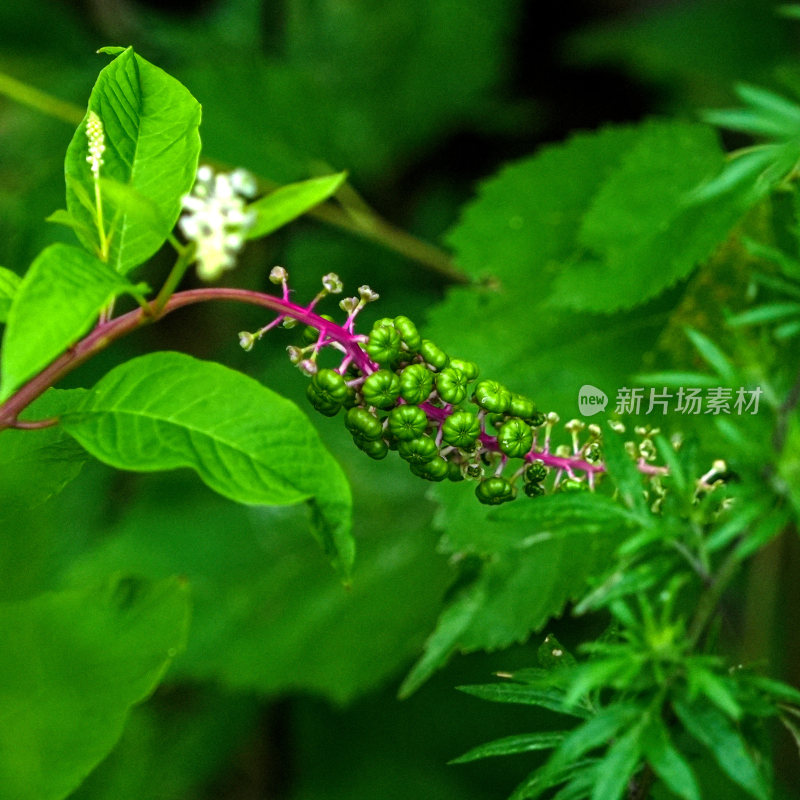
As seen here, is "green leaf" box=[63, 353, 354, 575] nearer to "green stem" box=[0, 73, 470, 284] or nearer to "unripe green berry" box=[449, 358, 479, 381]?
"unripe green berry" box=[449, 358, 479, 381]

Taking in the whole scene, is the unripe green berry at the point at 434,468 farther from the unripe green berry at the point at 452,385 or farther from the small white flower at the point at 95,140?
the small white flower at the point at 95,140

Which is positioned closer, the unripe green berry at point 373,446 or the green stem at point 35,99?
the unripe green berry at point 373,446

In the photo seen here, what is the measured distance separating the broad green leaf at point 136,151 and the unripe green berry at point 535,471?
26 cm

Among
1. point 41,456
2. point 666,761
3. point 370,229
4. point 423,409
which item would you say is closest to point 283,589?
point 370,229

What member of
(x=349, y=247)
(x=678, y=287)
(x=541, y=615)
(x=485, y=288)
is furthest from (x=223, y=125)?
(x=541, y=615)

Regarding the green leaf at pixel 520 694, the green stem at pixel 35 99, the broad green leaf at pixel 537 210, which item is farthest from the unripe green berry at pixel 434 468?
the green stem at pixel 35 99

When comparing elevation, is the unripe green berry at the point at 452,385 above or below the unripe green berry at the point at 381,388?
above

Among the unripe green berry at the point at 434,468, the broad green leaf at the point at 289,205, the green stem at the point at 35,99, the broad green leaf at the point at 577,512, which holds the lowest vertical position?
the broad green leaf at the point at 577,512

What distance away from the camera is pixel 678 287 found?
0.95 m

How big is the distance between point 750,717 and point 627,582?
116mm

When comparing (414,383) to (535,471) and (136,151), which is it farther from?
(136,151)

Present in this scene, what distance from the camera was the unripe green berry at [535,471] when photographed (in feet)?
1.85

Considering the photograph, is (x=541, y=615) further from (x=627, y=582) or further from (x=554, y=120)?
(x=554, y=120)

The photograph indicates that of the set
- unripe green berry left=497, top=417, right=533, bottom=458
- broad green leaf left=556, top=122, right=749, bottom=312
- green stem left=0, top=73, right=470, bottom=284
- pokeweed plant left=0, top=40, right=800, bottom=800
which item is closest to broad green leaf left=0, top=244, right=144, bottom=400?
pokeweed plant left=0, top=40, right=800, bottom=800
